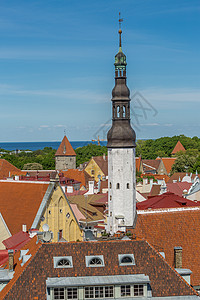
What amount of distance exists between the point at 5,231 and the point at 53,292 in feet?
74.1

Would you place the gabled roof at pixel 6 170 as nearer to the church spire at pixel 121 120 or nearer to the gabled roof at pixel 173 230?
the church spire at pixel 121 120

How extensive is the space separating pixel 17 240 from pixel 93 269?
1726 centimetres

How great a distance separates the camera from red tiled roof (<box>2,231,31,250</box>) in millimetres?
44750

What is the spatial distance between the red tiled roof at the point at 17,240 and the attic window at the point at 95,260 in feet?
49.1

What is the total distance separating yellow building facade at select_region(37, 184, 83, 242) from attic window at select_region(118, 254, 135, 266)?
17622mm

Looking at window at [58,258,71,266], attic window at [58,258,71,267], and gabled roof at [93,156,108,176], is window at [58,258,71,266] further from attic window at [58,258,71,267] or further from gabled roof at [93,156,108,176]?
gabled roof at [93,156,108,176]

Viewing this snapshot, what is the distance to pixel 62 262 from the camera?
3041cm

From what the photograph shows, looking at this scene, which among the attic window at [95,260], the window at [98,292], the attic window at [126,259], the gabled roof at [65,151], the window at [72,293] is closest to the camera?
the window at [72,293]

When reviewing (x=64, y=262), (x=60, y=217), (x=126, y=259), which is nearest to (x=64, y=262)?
(x=64, y=262)

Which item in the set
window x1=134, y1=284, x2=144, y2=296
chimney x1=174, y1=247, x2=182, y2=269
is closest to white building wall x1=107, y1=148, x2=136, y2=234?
chimney x1=174, y1=247, x2=182, y2=269

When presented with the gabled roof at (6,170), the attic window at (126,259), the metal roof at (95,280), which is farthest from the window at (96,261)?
the gabled roof at (6,170)

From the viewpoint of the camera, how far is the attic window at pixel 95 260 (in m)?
30.6

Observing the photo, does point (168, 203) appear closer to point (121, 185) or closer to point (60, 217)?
point (121, 185)

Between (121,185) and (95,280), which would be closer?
(95,280)
